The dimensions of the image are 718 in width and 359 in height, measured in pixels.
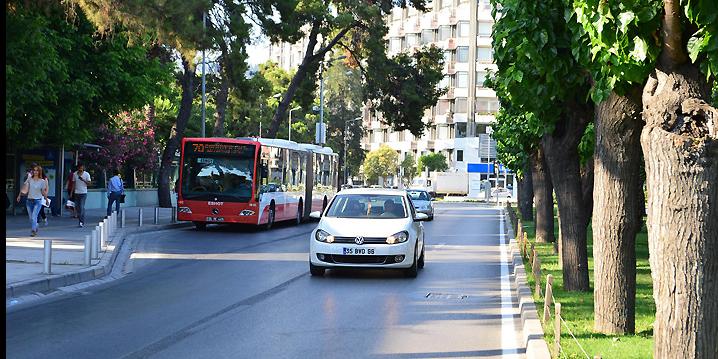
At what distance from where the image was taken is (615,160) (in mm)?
11062

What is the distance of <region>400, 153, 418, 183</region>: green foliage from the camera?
11275 centimetres

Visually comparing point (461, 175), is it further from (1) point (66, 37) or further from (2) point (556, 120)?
(2) point (556, 120)

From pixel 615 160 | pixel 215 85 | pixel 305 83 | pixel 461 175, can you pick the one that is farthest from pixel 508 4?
pixel 461 175

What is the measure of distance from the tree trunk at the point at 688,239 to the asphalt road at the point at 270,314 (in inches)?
123

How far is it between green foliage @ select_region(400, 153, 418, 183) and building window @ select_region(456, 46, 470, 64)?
11.6m

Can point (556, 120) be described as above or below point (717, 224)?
above

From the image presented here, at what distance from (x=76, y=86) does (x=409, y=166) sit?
3283 inches

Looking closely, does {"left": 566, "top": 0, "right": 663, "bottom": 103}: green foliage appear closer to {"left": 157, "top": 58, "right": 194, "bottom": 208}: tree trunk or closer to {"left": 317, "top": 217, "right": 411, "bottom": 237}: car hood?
{"left": 317, "top": 217, "right": 411, "bottom": 237}: car hood

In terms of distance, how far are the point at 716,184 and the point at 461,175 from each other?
317 ft

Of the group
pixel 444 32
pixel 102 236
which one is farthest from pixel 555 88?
pixel 444 32

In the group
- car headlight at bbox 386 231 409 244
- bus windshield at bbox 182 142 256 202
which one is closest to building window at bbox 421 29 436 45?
bus windshield at bbox 182 142 256 202

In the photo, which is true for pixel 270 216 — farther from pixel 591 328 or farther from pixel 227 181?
pixel 591 328

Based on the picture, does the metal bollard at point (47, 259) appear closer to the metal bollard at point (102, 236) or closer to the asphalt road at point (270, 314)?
the asphalt road at point (270, 314)

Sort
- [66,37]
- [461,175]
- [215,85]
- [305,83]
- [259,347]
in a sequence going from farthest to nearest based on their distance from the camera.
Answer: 1. [461,175]
2. [215,85]
3. [305,83]
4. [66,37]
5. [259,347]
